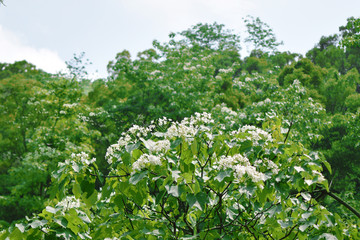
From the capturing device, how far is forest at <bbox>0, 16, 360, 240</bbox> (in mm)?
2047

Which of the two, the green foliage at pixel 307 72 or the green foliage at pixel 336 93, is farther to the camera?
the green foliage at pixel 336 93

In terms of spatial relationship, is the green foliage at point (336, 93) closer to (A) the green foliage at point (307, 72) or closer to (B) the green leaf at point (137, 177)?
(A) the green foliage at point (307, 72)

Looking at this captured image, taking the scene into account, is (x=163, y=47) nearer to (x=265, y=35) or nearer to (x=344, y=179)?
(x=265, y=35)

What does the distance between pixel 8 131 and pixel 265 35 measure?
57.6 feet

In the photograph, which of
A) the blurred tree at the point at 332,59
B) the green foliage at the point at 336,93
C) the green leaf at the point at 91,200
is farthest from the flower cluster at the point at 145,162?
the blurred tree at the point at 332,59

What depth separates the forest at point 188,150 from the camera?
2.05m

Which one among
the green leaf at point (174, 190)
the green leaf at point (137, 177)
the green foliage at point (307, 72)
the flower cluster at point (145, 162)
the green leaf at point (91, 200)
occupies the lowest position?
the green leaf at point (91, 200)

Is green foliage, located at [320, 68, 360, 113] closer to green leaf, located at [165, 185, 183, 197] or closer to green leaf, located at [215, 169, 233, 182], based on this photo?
green leaf, located at [215, 169, 233, 182]

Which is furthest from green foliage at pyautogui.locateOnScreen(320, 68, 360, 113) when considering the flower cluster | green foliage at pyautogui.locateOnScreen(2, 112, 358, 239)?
the flower cluster

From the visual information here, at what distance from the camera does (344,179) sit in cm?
1490

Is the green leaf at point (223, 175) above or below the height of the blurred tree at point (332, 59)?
below

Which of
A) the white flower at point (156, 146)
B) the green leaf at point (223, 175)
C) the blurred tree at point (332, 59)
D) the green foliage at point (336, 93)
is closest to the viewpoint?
the green leaf at point (223, 175)

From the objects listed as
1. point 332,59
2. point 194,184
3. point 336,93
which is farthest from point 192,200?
point 332,59

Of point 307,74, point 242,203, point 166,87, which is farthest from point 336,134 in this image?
point 242,203
